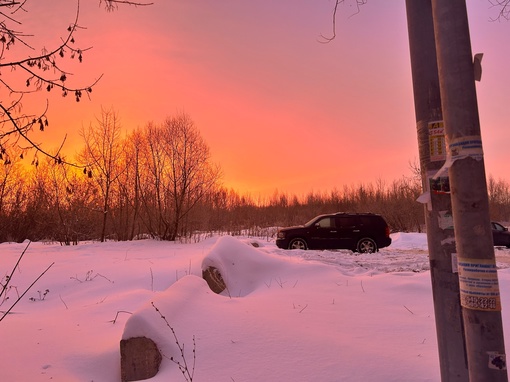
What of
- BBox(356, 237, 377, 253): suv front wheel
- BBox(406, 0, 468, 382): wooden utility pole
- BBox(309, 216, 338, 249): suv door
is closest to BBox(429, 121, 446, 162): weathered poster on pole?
BBox(406, 0, 468, 382): wooden utility pole

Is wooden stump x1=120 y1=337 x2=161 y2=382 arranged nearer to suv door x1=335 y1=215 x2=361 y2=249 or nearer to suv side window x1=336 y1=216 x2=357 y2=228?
suv door x1=335 y1=215 x2=361 y2=249

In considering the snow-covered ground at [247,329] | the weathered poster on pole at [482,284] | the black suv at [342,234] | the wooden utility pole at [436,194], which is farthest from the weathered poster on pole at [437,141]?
the black suv at [342,234]

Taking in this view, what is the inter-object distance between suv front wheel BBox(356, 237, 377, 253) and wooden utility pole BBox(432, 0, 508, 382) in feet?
49.0

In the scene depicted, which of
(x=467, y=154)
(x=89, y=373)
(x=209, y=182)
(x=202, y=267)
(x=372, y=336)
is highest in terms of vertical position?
(x=209, y=182)

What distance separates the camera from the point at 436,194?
194 centimetres

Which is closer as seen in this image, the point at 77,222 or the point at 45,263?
the point at 45,263

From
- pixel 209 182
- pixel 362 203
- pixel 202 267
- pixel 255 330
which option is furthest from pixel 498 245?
pixel 362 203

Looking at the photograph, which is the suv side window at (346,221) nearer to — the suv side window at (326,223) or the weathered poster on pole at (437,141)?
the suv side window at (326,223)

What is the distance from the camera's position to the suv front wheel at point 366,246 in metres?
15.6

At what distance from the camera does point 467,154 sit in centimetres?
138

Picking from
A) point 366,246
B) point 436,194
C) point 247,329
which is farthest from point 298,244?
point 436,194

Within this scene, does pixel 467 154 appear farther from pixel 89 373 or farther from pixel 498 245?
pixel 498 245

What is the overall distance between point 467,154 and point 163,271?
726 cm

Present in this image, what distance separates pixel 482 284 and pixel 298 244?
14657mm
